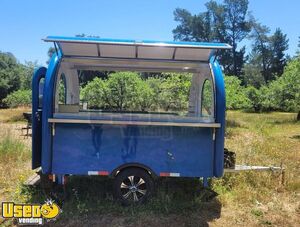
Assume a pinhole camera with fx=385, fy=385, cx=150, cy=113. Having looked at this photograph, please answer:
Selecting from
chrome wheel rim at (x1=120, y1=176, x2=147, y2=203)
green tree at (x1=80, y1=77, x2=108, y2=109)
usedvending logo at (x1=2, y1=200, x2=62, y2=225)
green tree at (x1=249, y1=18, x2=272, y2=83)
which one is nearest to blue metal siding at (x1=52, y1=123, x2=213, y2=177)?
chrome wheel rim at (x1=120, y1=176, x2=147, y2=203)

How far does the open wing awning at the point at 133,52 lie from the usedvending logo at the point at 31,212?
2611 mm

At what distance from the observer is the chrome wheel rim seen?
644 centimetres

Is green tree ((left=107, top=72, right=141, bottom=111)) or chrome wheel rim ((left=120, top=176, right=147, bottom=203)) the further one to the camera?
green tree ((left=107, top=72, right=141, bottom=111))

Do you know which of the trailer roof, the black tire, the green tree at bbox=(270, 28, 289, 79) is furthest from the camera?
the green tree at bbox=(270, 28, 289, 79)

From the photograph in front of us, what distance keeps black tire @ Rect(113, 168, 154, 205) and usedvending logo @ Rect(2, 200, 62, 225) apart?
1.02 m

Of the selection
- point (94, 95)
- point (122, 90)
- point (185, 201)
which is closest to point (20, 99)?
point (122, 90)

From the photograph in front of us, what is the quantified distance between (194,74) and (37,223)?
444cm

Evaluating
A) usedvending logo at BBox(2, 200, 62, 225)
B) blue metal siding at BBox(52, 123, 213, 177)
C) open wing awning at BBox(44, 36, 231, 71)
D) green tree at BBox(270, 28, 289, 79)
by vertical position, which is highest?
green tree at BBox(270, 28, 289, 79)

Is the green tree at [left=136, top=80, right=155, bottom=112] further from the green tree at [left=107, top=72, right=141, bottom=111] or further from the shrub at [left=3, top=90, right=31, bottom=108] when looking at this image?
the shrub at [left=3, top=90, right=31, bottom=108]

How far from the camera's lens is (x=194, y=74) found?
27.2ft

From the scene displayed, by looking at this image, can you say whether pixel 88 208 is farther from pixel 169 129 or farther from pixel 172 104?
pixel 172 104

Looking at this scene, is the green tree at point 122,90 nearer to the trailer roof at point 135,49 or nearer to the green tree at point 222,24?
the trailer roof at point 135,49

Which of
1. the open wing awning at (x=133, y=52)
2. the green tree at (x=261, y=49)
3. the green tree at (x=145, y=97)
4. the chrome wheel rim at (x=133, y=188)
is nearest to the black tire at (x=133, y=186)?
the chrome wheel rim at (x=133, y=188)

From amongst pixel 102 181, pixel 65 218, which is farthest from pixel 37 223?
pixel 102 181
